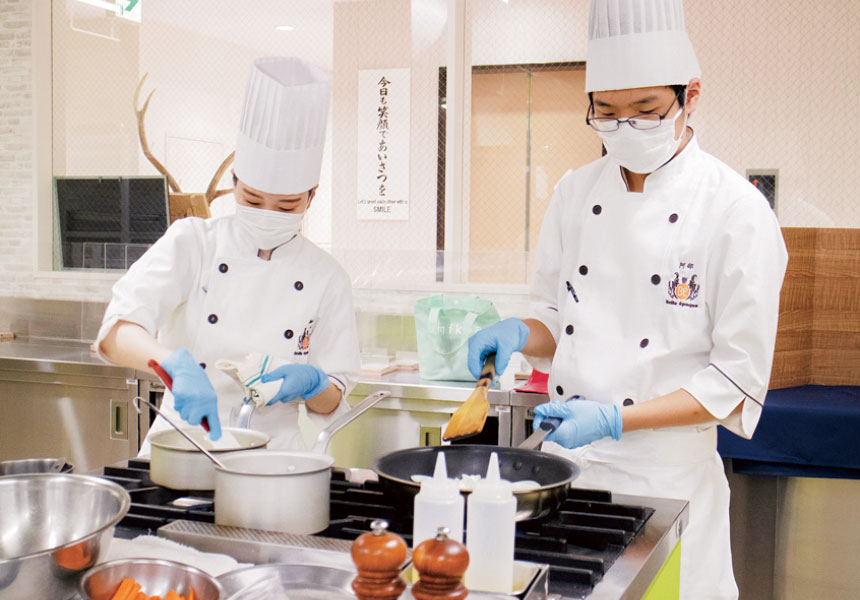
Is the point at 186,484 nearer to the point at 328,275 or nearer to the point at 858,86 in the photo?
the point at 328,275

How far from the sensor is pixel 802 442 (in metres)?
2.87

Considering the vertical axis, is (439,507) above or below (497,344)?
below

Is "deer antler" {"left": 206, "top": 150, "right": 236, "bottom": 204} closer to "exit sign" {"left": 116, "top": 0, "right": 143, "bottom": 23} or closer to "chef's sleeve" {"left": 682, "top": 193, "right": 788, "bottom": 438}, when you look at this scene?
"exit sign" {"left": 116, "top": 0, "right": 143, "bottom": 23}

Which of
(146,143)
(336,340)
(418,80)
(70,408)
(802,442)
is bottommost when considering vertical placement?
(70,408)

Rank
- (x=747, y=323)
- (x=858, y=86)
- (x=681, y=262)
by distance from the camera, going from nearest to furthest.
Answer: (x=747, y=323) → (x=681, y=262) → (x=858, y=86)

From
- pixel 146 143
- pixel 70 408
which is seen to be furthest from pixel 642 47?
pixel 146 143

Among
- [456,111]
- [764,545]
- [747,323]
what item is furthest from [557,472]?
[456,111]

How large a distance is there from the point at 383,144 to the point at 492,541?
143 inches

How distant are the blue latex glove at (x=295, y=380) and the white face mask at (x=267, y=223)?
37cm

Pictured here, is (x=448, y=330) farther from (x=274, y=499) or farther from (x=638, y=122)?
(x=274, y=499)

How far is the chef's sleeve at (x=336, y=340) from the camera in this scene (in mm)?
2242

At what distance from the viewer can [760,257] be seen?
1.78 metres

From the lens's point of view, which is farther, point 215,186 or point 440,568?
point 215,186

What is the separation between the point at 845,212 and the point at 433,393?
1997mm
